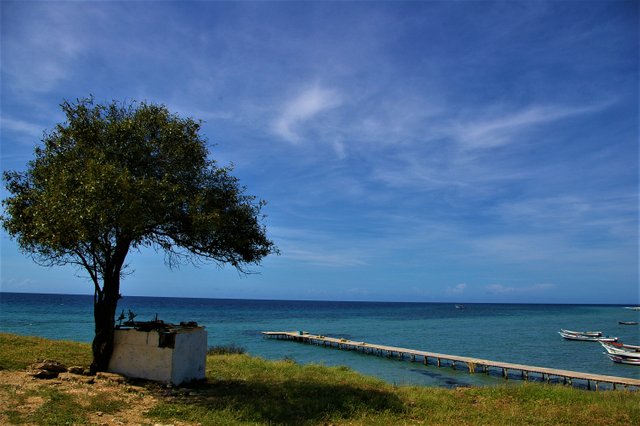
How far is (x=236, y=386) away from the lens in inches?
606

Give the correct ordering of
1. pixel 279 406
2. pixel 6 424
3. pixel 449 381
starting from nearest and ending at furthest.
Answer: pixel 6 424 < pixel 279 406 < pixel 449 381

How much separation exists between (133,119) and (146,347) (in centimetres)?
750

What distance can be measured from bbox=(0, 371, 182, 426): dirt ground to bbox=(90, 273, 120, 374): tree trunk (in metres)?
0.79

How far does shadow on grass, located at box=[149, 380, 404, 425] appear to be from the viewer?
11391 millimetres

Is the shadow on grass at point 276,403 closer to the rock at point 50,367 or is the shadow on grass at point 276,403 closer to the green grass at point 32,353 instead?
the rock at point 50,367

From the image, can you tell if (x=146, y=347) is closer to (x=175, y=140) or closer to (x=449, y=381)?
(x=175, y=140)

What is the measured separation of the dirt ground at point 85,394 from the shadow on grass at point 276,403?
0.64 m

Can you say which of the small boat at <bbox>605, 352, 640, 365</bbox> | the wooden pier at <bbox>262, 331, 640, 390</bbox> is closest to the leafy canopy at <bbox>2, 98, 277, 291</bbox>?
the wooden pier at <bbox>262, 331, 640, 390</bbox>

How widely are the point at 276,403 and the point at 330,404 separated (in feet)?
5.24

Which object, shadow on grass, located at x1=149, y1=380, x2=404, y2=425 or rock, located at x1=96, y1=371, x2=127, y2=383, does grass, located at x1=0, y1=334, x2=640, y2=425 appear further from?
rock, located at x1=96, y1=371, x2=127, y2=383

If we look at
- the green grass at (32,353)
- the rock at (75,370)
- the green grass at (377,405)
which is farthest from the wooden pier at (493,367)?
the green grass at (32,353)

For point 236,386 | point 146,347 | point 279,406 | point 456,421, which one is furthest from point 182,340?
point 456,421

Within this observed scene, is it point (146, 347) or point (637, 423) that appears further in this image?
point (146, 347)

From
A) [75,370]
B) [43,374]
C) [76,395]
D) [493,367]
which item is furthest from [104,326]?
[493,367]
